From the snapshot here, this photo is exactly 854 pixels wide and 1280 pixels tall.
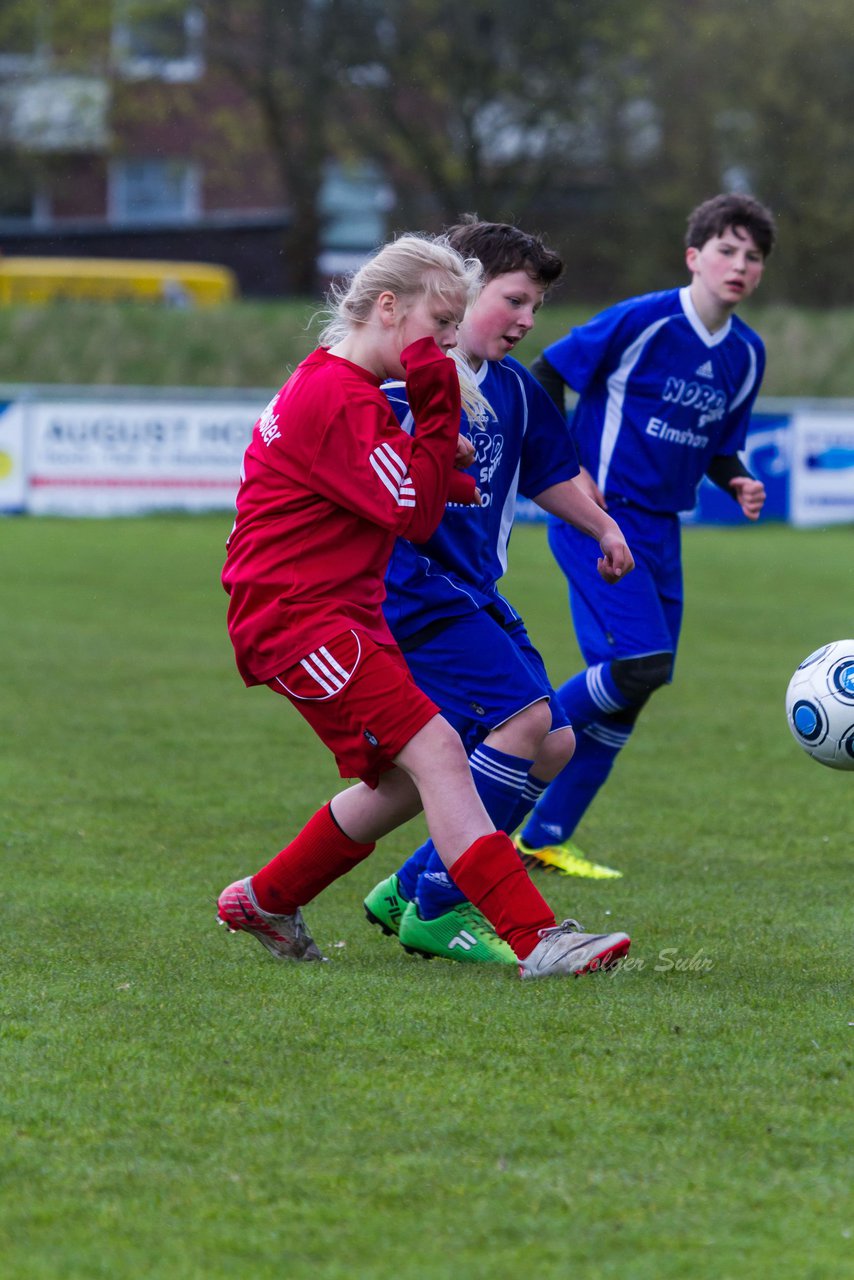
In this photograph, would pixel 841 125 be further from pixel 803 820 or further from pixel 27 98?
pixel 803 820

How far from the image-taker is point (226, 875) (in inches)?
205

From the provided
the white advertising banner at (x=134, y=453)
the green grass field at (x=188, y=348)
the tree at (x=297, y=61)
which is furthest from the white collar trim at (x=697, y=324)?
the tree at (x=297, y=61)

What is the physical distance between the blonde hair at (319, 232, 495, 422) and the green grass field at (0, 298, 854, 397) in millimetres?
22285

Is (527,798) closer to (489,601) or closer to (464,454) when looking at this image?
(489,601)

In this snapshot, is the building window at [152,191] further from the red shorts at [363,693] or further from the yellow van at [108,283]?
the red shorts at [363,693]

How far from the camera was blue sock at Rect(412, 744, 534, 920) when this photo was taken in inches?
168

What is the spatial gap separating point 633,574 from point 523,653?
4.29 ft

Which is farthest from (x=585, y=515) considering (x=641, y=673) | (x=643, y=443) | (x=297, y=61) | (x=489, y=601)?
(x=297, y=61)

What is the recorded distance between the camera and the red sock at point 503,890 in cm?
385

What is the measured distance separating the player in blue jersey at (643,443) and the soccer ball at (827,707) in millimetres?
737

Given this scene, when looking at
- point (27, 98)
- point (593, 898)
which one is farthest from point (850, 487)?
point (27, 98)

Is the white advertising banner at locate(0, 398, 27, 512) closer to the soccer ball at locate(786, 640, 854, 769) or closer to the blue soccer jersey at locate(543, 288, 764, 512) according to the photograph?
the blue soccer jersey at locate(543, 288, 764, 512)

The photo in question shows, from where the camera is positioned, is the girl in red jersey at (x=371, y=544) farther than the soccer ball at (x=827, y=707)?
No

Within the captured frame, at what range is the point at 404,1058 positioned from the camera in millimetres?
3332
